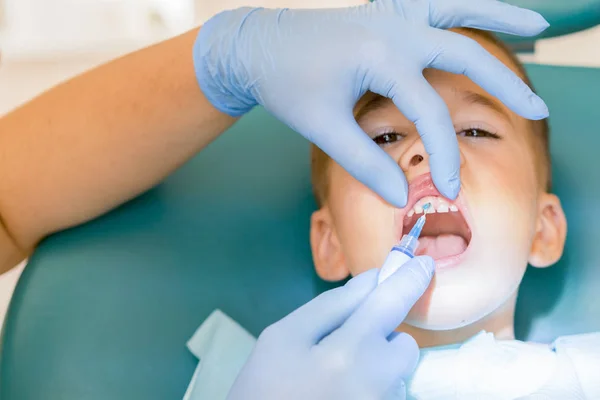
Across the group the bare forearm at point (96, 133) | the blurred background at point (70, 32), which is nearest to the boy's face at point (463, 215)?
the bare forearm at point (96, 133)

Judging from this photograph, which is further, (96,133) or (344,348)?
(96,133)

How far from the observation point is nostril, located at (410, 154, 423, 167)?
1043 mm

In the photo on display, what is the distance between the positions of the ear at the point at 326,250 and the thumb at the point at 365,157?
9.3 inches

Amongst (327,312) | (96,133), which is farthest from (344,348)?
(96,133)

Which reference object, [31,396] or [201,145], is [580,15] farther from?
[31,396]

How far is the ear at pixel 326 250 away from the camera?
4.00 ft

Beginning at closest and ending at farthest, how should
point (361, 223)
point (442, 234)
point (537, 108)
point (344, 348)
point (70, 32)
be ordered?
point (344, 348) < point (537, 108) < point (361, 223) < point (442, 234) < point (70, 32)

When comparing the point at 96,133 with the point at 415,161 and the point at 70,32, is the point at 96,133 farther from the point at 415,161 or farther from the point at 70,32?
the point at 70,32

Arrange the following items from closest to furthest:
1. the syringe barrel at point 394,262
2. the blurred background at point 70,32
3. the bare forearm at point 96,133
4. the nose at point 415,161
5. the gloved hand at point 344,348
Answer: the gloved hand at point 344,348 < the syringe barrel at point 394,262 < the nose at point 415,161 < the bare forearm at point 96,133 < the blurred background at point 70,32

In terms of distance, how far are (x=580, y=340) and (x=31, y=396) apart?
932mm

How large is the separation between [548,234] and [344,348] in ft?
1.92

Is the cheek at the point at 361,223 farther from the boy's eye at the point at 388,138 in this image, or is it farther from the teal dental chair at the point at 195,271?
the teal dental chair at the point at 195,271

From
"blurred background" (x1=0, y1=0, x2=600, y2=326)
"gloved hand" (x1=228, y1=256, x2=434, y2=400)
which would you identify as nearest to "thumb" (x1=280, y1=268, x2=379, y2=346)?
"gloved hand" (x1=228, y1=256, x2=434, y2=400)

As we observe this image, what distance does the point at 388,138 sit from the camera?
1132 mm
